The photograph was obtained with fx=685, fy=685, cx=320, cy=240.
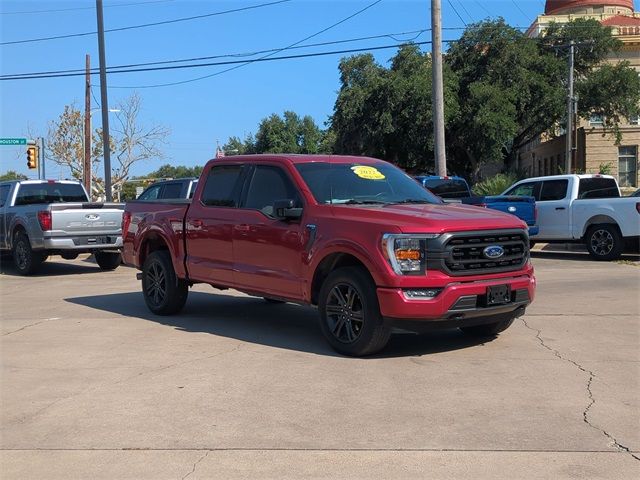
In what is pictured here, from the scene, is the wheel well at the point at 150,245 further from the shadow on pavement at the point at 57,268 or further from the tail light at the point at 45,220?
the shadow on pavement at the point at 57,268

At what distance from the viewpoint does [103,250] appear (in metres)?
14.9

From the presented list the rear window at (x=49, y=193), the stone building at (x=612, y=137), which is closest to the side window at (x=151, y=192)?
the rear window at (x=49, y=193)

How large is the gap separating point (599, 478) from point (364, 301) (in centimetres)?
291

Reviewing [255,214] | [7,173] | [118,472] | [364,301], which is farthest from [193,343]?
[7,173]

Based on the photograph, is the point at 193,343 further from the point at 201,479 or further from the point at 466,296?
the point at 201,479

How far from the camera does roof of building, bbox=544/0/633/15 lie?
54.4 metres

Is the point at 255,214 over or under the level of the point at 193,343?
over

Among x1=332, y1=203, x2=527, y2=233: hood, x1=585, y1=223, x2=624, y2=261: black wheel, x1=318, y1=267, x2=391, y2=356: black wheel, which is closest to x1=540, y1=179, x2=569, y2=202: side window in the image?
x1=585, y1=223, x2=624, y2=261: black wheel

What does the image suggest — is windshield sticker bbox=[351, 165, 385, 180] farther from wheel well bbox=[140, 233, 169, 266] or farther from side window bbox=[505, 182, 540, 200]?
side window bbox=[505, 182, 540, 200]

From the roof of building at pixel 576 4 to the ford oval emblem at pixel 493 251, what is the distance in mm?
54357

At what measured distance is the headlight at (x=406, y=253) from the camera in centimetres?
632

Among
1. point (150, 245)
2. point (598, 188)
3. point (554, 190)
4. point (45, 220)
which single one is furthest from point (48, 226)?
point (598, 188)

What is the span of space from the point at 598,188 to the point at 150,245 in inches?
467

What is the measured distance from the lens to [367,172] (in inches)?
310
